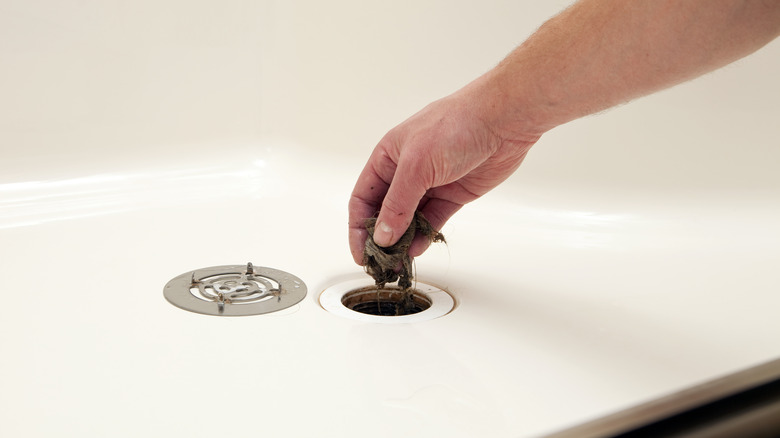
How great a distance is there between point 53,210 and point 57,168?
3.9 inches

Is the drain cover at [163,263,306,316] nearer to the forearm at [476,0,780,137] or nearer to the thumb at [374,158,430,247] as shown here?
the thumb at [374,158,430,247]

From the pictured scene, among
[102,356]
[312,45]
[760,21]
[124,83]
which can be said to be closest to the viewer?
[760,21]

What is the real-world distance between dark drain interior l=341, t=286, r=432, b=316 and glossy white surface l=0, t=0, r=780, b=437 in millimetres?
41

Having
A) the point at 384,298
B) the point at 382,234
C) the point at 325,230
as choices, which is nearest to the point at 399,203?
the point at 382,234

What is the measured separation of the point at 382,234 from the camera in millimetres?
747

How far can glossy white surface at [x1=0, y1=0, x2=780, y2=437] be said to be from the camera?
0.56 m

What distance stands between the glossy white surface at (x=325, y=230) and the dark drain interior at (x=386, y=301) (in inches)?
1.6

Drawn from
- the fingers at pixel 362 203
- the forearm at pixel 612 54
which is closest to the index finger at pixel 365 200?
the fingers at pixel 362 203

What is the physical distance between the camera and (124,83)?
1182 millimetres

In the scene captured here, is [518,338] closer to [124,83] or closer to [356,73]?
[356,73]

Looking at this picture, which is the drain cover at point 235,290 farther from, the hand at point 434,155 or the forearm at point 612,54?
the forearm at point 612,54

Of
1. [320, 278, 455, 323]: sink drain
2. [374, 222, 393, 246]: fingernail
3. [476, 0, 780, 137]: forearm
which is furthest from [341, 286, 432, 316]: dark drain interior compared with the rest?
[476, 0, 780, 137]: forearm

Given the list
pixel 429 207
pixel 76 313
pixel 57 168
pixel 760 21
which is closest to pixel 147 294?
pixel 76 313

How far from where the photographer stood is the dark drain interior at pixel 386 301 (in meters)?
0.84
